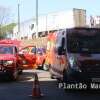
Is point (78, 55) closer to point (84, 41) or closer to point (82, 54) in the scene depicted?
point (82, 54)

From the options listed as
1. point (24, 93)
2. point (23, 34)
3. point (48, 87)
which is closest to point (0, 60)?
point (48, 87)

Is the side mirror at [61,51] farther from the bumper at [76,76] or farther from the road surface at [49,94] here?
the road surface at [49,94]

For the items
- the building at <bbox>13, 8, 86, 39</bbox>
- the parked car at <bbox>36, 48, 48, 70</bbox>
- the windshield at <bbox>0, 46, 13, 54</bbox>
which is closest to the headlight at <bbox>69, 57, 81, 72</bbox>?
the windshield at <bbox>0, 46, 13, 54</bbox>

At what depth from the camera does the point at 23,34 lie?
8675cm

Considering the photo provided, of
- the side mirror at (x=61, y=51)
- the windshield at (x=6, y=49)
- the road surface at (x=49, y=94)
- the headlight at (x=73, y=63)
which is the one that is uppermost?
the windshield at (x=6, y=49)

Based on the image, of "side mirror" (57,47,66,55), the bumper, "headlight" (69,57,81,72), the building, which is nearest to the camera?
the bumper

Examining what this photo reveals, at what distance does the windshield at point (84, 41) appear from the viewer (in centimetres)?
1570

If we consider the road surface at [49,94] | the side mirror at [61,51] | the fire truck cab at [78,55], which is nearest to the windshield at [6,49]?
the road surface at [49,94]

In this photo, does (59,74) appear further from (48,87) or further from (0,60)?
(0,60)

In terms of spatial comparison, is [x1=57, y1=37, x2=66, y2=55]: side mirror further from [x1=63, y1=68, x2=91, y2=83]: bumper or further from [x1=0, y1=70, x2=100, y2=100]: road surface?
[x1=0, y1=70, x2=100, y2=100]: road surface

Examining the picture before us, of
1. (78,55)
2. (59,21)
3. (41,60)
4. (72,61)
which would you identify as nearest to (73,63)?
(72,61)

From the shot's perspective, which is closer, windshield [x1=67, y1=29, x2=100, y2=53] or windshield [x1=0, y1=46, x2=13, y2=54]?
windshield [x1=67, y1=29, x2=100, y2=53]

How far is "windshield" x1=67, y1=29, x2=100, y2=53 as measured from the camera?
15.7 meters

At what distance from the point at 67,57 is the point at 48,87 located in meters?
2.10
